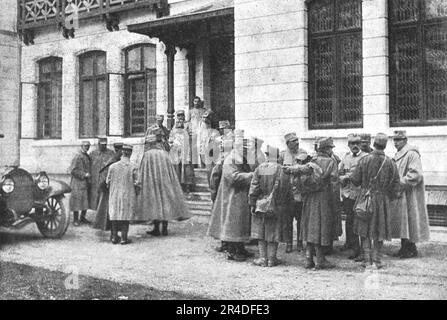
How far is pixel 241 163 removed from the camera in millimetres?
8102

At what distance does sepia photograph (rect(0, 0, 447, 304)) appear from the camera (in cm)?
718

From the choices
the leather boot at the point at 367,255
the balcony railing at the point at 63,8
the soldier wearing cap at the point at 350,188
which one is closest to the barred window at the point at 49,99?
the balcony railing at the point at 63,8

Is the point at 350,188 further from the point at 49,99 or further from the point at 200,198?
the point at 49,99

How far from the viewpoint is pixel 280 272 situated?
732cm

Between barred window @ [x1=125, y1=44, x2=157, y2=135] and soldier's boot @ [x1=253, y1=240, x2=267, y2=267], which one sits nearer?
soldier's boot @ [x1=253, y1=240, x2=267, y2=267]

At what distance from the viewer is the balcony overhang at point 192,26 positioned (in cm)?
1348

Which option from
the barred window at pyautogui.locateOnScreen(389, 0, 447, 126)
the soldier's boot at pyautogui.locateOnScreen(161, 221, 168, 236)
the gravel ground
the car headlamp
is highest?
the barred window at pyautogui.locateOnScreen(389, 0, 447, 126)

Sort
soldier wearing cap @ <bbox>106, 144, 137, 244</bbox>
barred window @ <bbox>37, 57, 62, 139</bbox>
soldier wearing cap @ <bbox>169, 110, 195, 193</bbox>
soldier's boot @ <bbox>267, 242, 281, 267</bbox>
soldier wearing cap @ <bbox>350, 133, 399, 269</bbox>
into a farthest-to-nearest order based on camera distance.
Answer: barred window @ <bbox>37, 57, 62, 139</bbox>, soldier wearing cap @ <bbox>169, 110, 195, 193</bbox>, soldier wearing cap @ <bbox>106, 144, 137, 244</bbox>, soldier's boot @ <bbox>267, 242, 281, 267</bbox>, soldier wearing cap @ <bbox>350, 133, 399, 269</bbox>

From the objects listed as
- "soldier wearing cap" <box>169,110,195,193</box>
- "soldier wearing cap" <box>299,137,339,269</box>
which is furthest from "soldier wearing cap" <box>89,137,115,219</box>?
"soldier wearing cap" <box>299,137,339,269</box>

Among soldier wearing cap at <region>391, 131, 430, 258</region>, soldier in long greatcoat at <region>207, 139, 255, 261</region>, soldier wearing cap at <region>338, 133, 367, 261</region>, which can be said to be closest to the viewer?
soldier in long greatcoat at <region>207, 139, 255, 261</region>

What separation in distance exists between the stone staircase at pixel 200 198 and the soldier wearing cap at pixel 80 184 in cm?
222

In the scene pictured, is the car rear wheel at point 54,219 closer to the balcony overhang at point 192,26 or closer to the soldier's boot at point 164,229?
the soldier's boot at point 164,229

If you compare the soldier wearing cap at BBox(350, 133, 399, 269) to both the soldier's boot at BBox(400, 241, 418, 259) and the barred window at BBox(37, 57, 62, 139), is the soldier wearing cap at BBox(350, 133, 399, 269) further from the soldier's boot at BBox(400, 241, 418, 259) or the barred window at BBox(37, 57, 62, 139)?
the barred window at BBox(37, 57, 62, 139)

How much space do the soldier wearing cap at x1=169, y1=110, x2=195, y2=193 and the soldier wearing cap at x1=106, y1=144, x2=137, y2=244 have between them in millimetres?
3462
